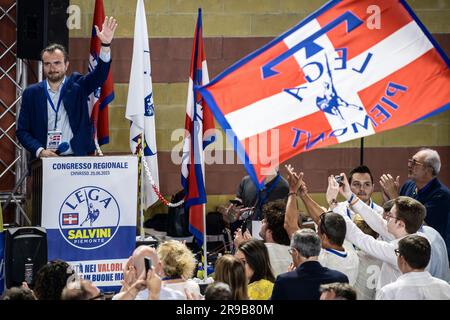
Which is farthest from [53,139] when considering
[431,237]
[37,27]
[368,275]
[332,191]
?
[431,237]

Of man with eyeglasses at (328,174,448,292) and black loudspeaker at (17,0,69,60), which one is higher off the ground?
black loudspeaker at (17,0,69,60)

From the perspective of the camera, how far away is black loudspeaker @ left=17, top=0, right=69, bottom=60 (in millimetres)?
9352

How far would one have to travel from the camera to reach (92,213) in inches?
280

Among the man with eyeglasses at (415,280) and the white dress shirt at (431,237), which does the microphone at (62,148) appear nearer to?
the white dress shirt at (431,237)

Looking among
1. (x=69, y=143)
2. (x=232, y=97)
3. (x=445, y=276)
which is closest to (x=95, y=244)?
(x=69, y=143)

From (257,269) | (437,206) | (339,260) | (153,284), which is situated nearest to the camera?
(153,284)

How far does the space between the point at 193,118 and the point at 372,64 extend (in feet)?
8.88

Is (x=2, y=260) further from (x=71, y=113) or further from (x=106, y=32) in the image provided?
(x=106, y=32)

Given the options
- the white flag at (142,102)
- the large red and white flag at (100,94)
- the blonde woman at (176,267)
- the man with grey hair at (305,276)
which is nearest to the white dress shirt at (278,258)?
the man with grey hair at (305,276)

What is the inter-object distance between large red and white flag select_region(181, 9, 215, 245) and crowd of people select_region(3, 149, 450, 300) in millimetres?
1861

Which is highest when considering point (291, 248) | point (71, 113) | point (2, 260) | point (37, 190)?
point (71, 113)

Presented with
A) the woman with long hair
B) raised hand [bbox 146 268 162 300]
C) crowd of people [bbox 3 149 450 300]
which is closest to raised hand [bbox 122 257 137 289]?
crowd of people [bbox 3 149 450 300]

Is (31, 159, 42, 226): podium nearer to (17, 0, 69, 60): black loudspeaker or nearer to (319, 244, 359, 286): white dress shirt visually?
(17, 0, 69, 60): black loudspeaker

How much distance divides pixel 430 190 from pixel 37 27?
172 inches
